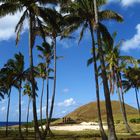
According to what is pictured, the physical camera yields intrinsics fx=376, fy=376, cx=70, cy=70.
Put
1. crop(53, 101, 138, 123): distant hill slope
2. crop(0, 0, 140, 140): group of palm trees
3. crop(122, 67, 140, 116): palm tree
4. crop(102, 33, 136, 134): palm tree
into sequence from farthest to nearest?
crop(53, 101, 138, 123): distant hill slope, crop(122, 67, 140, 116): palm tree, crop(102, 33, 136, 134): palm tree, crop(0, 0, 140, 140): group of palm trees

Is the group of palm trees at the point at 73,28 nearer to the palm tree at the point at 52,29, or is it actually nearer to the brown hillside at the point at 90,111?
the palm tree at the point at 52,29

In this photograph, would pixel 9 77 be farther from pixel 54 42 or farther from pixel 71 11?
pixel 71 11

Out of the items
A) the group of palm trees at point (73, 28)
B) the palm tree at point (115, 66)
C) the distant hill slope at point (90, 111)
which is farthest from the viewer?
the distant hill slope at point (90, 111)

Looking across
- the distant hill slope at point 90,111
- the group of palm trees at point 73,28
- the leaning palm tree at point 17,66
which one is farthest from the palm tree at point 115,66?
the distant hill slope at point 90,111

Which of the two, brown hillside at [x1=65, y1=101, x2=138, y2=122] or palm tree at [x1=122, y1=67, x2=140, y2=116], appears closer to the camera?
palm tree at [x1=122, y1=67, x2=140, y2=116]

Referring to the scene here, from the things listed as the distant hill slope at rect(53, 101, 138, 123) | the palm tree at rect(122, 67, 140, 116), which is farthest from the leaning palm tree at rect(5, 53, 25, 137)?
the distant hill slope at rect(53, 101, 138, 123)

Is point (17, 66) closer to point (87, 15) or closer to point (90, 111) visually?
point (87, 15)

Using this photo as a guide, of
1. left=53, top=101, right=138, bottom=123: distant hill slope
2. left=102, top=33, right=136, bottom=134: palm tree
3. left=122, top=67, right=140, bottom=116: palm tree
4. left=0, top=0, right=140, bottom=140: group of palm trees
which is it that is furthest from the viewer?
left=53, top=101, right=138, bottom=123: distant hill slope

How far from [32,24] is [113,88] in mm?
21756

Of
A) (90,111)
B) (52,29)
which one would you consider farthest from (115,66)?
(90,111)

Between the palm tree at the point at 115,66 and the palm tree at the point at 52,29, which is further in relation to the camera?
the palm tree at the point at 115,66

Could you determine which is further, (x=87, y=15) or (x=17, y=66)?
(x=17, y=66)

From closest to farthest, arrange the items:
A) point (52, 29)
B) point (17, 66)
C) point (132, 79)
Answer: point (52, 29)
point (17, 66)
point (132, 79)

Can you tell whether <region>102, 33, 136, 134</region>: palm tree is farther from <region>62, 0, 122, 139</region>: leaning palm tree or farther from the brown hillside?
the brown hillside
